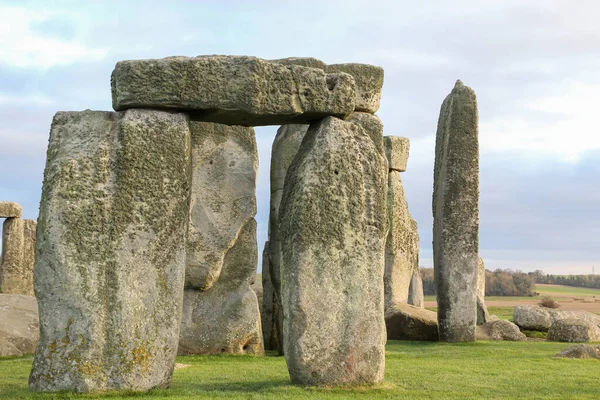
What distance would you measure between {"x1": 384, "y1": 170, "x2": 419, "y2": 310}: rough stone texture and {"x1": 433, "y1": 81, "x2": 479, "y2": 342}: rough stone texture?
7.84ft

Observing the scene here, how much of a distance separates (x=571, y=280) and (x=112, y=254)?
57225 mm

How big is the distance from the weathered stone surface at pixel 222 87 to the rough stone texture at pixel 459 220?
718 cm

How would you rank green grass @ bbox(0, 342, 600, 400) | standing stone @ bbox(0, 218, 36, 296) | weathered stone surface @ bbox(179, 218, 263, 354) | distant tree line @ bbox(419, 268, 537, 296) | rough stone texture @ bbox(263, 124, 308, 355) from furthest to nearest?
distant tree line @ bbox(419, 268, 537, 296), standing stone @ bbox(0, 218, 36, 296), rough stone texture @ bbox(263, 124, 308, 355), weathered stone surface @ bbox(179, 218, 263, 354), green grass @ bbox(0, 342, 600, 400)

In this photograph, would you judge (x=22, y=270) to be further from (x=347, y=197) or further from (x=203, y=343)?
(x=347, y=197)

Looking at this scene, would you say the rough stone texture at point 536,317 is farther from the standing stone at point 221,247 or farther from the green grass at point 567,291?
the green grass at point 567,291

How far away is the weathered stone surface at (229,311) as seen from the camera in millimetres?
13258

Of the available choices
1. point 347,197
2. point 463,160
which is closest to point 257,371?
point 347,197

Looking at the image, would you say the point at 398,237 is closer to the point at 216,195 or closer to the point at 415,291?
the point at 415,291

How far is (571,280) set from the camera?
61.3m

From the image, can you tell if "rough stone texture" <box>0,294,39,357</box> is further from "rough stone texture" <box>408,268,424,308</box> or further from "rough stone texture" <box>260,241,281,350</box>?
"rough stone texture" <box>408,268,424,308</box>

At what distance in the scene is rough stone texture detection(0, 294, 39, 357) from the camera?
1297 cm

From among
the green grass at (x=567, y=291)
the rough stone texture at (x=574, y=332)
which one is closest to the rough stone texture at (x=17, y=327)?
the rough stone texture at (x=574, y=332)

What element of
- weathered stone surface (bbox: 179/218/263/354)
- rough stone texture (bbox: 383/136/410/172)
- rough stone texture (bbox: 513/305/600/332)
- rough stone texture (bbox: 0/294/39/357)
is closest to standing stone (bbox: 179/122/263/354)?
weathered stone surface (bbox: 179/218/263/354)

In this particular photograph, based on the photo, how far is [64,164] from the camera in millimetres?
8508
